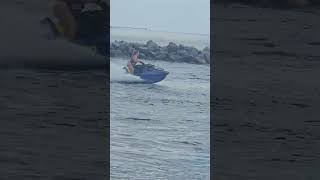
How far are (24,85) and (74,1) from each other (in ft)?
2.58

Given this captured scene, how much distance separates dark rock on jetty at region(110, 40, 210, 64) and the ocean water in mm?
41

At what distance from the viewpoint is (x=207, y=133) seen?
194 inches

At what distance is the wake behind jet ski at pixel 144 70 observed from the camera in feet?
16.2
